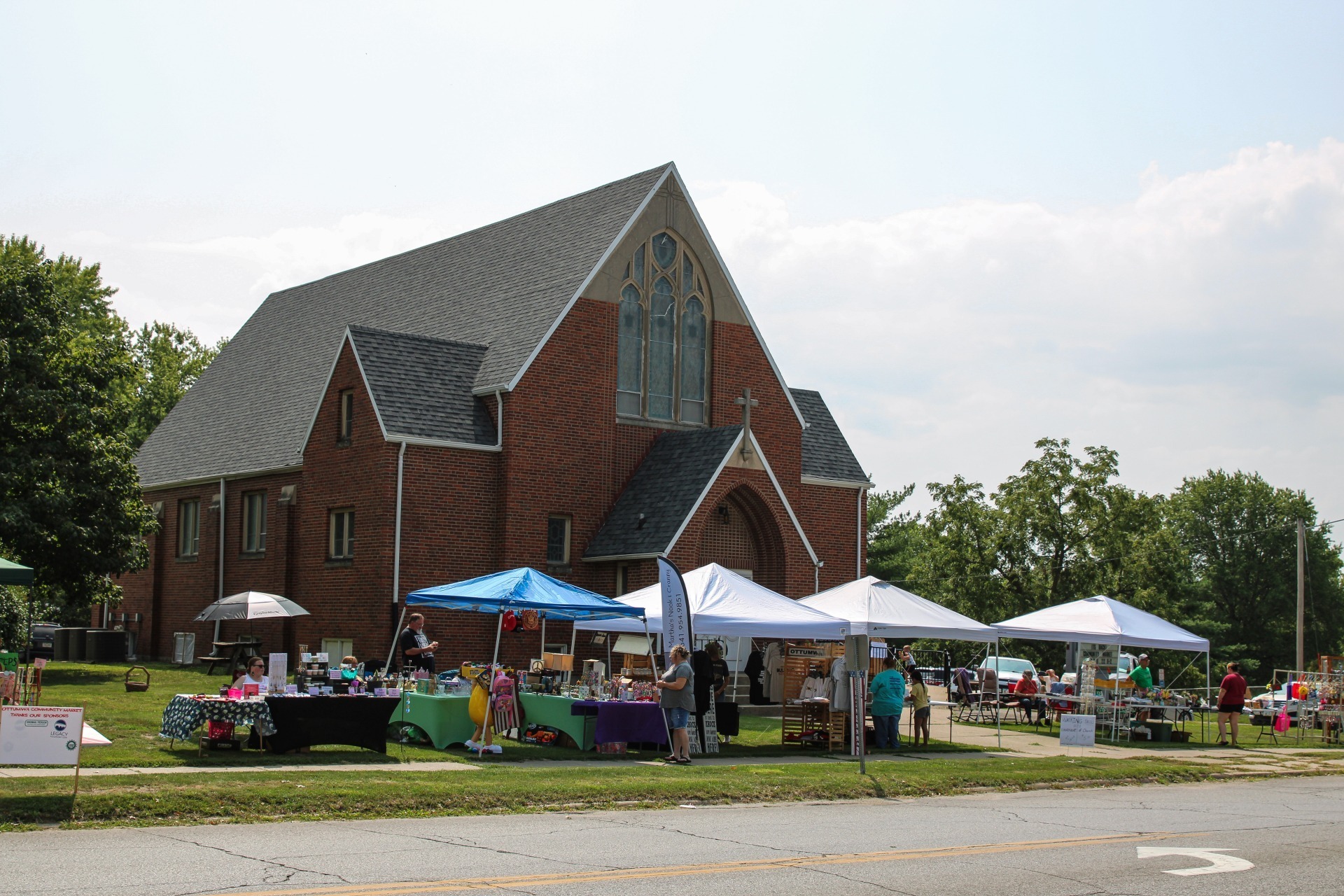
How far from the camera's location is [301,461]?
3478 cm

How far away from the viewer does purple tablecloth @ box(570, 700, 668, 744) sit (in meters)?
20.5

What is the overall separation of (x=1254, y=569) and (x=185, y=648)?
7646 centimetres

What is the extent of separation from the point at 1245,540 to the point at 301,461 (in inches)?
3083

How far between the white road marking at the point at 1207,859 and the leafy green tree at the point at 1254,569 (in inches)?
3152

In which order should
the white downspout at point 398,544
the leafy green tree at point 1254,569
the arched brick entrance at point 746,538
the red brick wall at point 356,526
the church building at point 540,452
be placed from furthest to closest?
the leafy green tree at point 1254,569, the arched brick entrance at point 746,538, the church building at point 540,452, the red brick wall at point 356,526, the white downspout at point 398,544

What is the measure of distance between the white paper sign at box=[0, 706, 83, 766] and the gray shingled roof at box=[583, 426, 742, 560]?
59.1ft

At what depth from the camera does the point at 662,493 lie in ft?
105

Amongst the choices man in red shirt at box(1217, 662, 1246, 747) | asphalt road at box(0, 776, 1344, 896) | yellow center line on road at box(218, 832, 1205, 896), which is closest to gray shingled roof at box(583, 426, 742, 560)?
man in red shirt at box(1217, 662, 1246, 747)

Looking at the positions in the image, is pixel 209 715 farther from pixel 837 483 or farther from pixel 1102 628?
pixel 837 483

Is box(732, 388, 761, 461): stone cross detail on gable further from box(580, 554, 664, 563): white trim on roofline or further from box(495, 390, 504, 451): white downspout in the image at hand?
box(495, 390, 504, 451): white downspout

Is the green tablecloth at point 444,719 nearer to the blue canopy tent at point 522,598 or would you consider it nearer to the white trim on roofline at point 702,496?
the blue canopy tent at point 522,598

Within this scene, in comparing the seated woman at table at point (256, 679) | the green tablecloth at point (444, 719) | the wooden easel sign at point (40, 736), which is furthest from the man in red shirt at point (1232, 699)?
the wooden easel sign at point (40, 736)

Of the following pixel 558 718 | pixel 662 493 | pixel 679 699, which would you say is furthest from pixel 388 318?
pixel 679 699

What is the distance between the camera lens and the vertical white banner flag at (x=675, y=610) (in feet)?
67.9
